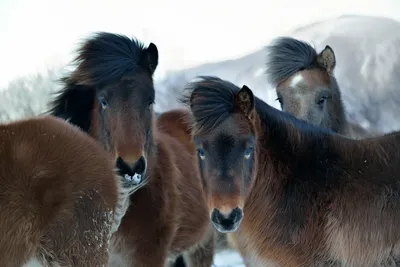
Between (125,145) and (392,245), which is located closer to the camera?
(392,245)

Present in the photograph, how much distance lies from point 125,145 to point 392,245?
2.11 m

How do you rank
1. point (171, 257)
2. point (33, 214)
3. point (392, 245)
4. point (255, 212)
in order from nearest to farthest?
point (33, 214) → point (392, 245) → point (255, 212) → point (171, 257)

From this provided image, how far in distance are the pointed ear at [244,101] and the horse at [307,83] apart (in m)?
2.70

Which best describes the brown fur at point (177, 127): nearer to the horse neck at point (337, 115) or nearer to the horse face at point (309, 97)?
the horse face at point (309, 97)

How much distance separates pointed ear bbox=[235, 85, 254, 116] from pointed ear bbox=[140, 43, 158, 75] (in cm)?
119

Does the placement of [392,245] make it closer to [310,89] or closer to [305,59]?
[310,89]

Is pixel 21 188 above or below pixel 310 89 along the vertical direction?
above

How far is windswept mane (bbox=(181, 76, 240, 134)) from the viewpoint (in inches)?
158

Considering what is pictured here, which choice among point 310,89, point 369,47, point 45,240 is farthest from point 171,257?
point 369,47

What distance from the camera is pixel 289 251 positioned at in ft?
13.0

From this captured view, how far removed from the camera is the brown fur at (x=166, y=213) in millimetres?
4547

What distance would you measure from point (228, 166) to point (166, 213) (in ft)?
3.70

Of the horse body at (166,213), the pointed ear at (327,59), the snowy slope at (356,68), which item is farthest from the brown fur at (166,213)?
the snowy slope at (356,68)

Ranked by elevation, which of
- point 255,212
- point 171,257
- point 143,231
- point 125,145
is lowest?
point 171,257
